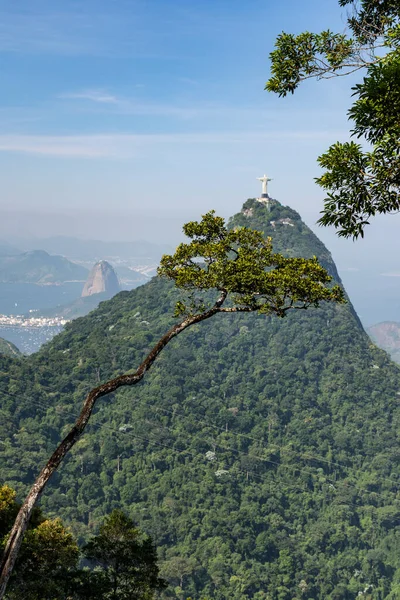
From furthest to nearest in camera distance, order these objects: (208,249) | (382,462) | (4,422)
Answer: (382,462) < (4,422) < (208,249)

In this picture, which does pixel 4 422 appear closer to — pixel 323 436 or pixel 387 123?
pixel 323 436

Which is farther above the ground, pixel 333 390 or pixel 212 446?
pixel 333 390

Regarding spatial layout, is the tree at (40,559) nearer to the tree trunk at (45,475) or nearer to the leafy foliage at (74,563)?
the leafy foliage at (74,563)

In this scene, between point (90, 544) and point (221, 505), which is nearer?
point (90, 544)

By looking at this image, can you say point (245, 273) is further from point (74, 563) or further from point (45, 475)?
point (74, 563)

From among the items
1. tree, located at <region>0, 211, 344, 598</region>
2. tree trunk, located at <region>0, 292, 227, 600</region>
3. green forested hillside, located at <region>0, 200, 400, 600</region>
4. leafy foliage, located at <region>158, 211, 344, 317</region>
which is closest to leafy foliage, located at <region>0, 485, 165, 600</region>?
tree trunk, located at <region>0, 292, 227, 600</region>

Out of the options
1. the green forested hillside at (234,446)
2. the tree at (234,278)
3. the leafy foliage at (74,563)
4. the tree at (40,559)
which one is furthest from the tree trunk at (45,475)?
the green forested hillside at (234,446)

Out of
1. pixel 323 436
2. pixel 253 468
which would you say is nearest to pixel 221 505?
pixel 253 468

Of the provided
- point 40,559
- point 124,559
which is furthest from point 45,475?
point 124,559

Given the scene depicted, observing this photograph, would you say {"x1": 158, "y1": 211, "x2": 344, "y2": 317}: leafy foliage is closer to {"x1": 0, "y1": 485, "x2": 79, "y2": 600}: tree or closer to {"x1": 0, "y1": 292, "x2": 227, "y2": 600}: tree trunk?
{"x1": 0, "y1": 292, "x2": 227, "y2": 600}: tree trunk
